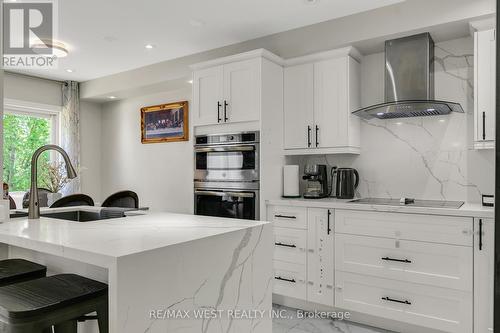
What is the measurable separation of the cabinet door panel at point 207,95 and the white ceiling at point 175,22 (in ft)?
1.24

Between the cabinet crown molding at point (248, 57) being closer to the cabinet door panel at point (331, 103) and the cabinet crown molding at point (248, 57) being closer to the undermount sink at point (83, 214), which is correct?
the cabinet door panel at point (331, 103)

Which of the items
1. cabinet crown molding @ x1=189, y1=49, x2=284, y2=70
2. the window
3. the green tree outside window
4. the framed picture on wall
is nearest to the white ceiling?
cabinet crown molding @ x1=189, y1=49, x2=284, y2=70

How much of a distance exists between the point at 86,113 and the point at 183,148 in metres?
1.99

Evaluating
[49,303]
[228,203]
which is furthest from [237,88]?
[49,303]

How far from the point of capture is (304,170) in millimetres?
3670

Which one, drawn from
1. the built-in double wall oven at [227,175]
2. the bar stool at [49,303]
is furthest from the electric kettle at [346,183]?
the bar stool at [49,303]

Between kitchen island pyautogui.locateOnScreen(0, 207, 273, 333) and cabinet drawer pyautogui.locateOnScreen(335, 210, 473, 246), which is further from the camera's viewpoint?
cabinet drawer pyautogui.locateOnScreen(335, 210, 473, 246)

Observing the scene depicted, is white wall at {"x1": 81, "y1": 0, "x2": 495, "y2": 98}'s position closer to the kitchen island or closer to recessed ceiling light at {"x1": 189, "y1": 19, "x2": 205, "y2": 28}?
recessed ceiling light at {"x1": 189, "y1": 19, "x2": 205, "y2": 28}

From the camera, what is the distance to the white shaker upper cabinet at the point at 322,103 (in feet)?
10.5

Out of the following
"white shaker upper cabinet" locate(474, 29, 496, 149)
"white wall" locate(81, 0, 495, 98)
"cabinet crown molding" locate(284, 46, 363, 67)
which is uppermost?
"white wall" locate(81, 0, 495, 98)

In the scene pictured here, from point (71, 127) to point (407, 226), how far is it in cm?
487

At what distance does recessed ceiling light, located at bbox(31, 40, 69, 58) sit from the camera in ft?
12.6

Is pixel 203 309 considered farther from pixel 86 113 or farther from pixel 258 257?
pixel 86 113

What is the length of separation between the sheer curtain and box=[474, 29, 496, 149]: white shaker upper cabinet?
16.7 ft
